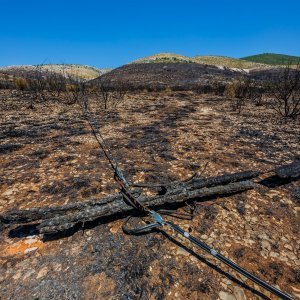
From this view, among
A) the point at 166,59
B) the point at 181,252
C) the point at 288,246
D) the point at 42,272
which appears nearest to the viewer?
the point at 42,272

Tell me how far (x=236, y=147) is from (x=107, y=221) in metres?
4.30

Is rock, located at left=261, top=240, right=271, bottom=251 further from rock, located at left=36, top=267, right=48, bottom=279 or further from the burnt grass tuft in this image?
the burnt grass tuft

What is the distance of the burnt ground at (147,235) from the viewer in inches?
93.8

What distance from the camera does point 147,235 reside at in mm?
3014

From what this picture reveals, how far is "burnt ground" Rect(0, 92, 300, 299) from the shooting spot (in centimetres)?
238

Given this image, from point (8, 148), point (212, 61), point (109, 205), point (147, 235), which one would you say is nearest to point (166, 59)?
point (212, 61)

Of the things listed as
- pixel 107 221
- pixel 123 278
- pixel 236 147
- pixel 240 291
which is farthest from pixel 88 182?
pixel 236 147

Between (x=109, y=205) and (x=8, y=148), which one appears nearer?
(x=109, y=205)

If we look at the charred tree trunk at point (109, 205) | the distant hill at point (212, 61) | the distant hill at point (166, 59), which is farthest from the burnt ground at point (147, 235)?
the distant hill at point (166, 59)

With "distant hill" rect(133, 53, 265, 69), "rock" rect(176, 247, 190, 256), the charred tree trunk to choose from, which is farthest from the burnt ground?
"distant hill" rect(133, 53, 265, 69)

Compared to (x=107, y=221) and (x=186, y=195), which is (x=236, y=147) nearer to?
(x=186, y=195)

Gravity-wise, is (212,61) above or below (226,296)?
above

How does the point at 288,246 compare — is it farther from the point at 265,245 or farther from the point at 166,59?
the point at 166,59

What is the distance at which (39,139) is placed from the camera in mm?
6902
